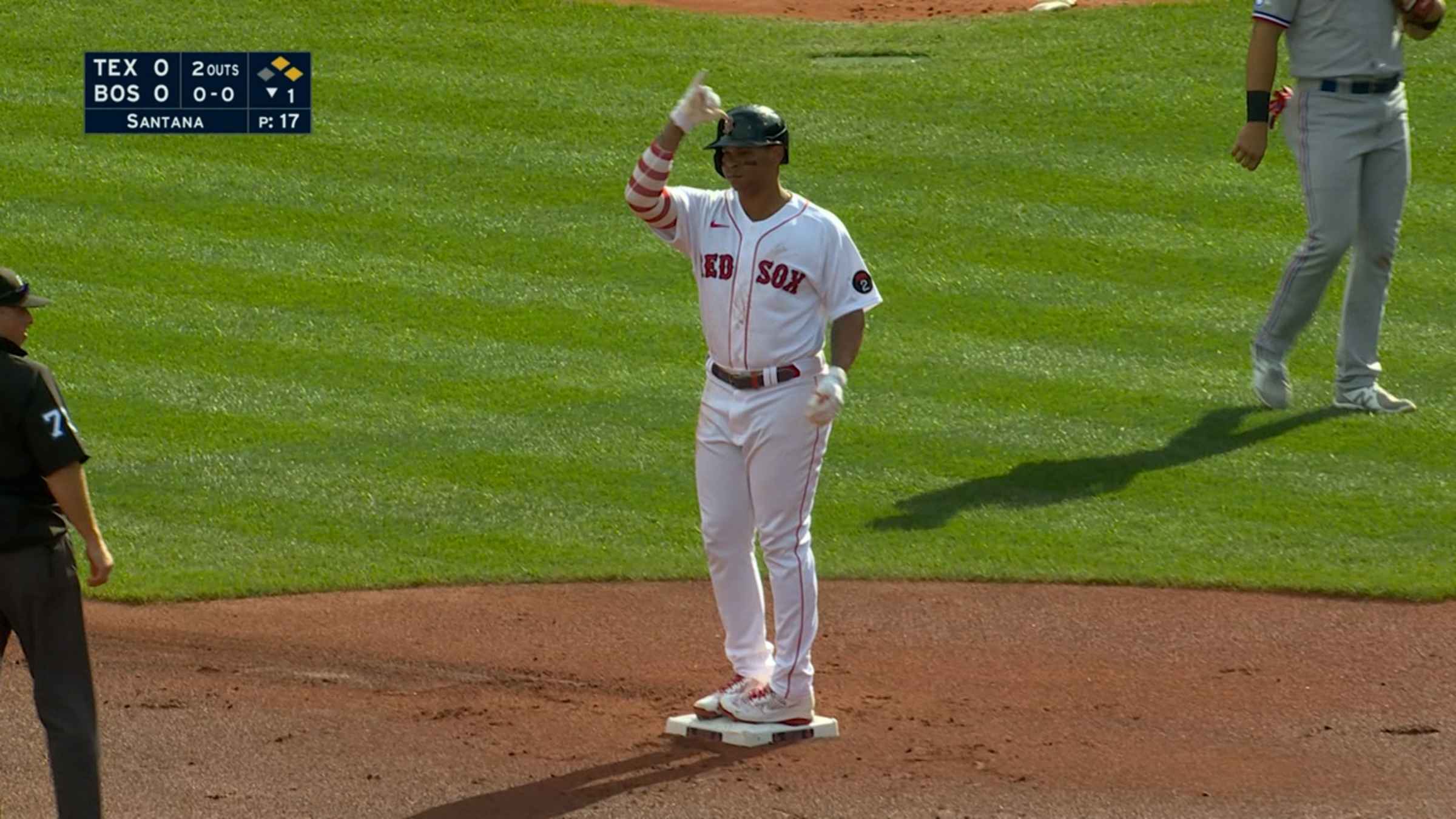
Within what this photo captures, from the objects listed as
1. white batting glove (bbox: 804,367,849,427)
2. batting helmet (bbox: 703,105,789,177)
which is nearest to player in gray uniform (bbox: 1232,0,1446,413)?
batting helmet (bbox: 703,105,789,177)

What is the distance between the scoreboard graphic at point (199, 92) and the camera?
47.0 ft

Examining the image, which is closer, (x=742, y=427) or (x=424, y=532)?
(x=742, y=427)

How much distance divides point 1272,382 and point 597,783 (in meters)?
5.21

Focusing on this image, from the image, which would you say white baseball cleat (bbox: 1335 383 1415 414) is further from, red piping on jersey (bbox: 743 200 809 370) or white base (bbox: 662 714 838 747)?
red piping on jersey (bbox: 743 200 809 370)

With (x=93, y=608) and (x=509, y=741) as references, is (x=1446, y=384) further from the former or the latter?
(x=93, y=608)

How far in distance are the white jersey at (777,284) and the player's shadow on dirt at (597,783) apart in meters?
1.23

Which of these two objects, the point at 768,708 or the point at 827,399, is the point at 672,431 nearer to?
the point at 768,708

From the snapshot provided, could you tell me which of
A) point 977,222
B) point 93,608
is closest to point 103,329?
point 93,608

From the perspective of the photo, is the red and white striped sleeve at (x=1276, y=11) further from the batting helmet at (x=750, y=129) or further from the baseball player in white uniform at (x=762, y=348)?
the batting helmet at (x=750, y=129)

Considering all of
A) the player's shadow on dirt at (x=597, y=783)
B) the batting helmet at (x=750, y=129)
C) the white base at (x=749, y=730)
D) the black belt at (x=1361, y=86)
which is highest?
the black belt at (x=1361, y=86)

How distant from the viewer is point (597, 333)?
36.0 ft

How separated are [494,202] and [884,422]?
13.7ft

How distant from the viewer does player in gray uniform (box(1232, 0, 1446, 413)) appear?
923cm

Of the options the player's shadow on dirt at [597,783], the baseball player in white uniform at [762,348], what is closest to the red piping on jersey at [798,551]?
the baseball player in white uniform at [762,348]
